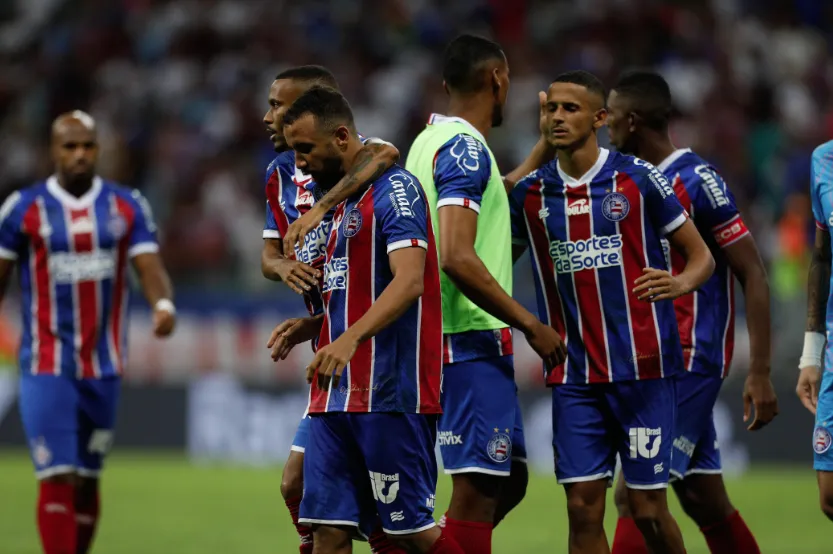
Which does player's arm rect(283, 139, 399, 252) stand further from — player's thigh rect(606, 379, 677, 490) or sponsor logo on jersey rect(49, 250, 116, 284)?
sponsor logo on jersey rect(49, 250, 116, 284)

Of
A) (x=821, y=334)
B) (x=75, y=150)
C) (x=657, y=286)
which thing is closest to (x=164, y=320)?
(x=75, y=150)

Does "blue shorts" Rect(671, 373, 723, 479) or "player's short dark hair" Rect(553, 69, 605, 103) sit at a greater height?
"player's short dark hair" Rect(553, 69, 605, 103)

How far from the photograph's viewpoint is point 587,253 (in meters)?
6.34

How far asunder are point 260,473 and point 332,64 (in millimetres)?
6665

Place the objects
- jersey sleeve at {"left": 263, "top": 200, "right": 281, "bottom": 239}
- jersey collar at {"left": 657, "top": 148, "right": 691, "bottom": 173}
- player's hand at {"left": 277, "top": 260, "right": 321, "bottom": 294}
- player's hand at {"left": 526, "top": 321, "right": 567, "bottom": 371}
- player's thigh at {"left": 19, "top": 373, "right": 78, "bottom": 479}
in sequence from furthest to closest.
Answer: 1. player's thigh at {"left": 19, "top": 373, "right": 78, "bottom": 479}
2. jersey collar at {"left": 657, "top": 148, "right": 691, "bottom": 173}
3. jersey sleeve at {"left": 263, "top": 200, "right": 281, "bottom": 239}
4. player's hand at {"left": 526, "top": 321, "right": 567, "bottom": 371}
5. player's hand at {"left": 277, "top": 260, "right": 321, "bottom": 294}

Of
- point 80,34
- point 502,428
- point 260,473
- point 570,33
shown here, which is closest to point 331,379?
point 502,428

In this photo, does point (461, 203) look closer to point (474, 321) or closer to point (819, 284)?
point (474, 321)

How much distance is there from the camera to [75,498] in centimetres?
866

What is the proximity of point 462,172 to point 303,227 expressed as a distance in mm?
916

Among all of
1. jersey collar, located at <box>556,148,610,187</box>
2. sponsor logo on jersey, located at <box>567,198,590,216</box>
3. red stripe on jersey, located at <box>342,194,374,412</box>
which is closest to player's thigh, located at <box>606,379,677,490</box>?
sponsor logo on jersey, located at <box>567,198,590,216</box>

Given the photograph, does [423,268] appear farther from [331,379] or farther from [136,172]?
[136,172]

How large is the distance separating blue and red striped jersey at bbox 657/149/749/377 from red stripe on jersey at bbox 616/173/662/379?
54cm

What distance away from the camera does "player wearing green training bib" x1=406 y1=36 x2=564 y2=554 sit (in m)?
6.04

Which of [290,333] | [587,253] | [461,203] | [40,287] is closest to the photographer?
[290,333]
